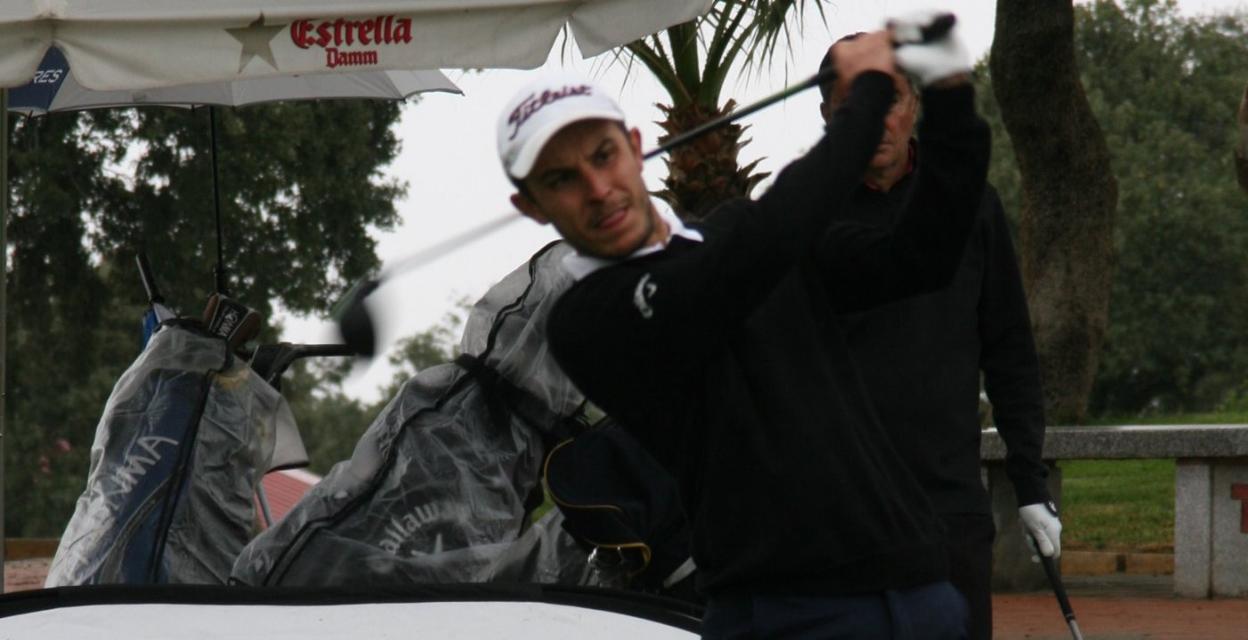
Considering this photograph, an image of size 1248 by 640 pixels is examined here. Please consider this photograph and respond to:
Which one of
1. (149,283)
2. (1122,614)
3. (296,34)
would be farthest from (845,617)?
(1122,614)

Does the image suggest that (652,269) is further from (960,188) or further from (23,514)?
(23,514)

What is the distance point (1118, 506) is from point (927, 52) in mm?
10158

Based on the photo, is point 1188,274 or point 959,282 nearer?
point 959,282

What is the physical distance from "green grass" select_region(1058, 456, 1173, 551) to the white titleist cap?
8501 millimetres

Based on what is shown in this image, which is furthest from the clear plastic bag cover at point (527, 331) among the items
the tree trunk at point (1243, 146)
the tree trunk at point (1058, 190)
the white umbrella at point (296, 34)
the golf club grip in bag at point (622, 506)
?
the tree trunk at point (1058, 190)

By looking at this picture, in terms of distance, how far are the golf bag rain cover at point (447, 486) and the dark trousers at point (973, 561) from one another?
1203 mm

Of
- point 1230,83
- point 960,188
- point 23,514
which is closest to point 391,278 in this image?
point 960,188

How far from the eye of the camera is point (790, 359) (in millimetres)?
2455

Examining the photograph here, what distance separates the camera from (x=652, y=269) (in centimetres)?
250

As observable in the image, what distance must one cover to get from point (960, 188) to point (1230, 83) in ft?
146

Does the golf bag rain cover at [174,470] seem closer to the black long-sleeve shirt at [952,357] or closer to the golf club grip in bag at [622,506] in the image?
the golf club grip in bag at [622,506]

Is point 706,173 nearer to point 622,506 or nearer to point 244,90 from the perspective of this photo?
point 244,90

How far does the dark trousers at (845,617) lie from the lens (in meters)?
2.43

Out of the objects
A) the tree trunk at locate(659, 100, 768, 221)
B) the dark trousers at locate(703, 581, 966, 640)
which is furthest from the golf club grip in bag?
the tree trunk at locate(659, 100, 768, 221)
